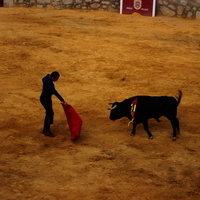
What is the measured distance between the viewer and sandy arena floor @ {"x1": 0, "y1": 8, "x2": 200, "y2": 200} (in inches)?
302

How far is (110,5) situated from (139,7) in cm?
130

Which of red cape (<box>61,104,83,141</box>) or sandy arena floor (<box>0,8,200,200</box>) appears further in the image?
red cape (<box>61,104,83,141</box>)

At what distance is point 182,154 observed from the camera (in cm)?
878

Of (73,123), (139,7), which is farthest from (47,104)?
(139,7)

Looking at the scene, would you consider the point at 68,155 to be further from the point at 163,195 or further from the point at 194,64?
the point at 194,64

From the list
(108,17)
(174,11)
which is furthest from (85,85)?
(174,11)

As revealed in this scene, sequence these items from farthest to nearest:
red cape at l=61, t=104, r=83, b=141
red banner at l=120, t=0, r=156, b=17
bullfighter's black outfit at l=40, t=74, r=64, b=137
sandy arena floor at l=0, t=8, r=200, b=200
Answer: red banner at l=120, t=0, r=156, b=17
red cape at l=61, t=104, r=83, b=141
bullfighter's black outfit at l=40, t=74, r=64, b=137
sandy arena floor at l=0, t=8, r=200, b=200

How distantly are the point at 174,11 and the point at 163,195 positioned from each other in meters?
14.0

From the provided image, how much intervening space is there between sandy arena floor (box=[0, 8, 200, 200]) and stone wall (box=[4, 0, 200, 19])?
1.63 feet

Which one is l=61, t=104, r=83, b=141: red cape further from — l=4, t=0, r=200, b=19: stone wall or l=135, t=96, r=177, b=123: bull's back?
l=4, t=0, r=200, b=19: stone wall

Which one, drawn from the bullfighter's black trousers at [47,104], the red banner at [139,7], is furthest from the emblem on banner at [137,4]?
the bullfighter's black trousers at [47,104]

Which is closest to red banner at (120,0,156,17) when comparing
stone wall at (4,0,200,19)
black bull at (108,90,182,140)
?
stone wall at (4,0,200,19)

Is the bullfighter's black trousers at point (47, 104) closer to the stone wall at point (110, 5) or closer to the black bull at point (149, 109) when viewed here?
the black bull at point (149, 109)

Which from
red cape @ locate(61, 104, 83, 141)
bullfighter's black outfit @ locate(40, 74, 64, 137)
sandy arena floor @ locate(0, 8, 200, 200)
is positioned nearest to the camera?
sandy arena floor @ locate(0, 8, 200, 200)
